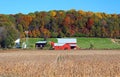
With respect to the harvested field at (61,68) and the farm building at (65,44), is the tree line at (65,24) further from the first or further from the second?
the harvested field at (61,68)

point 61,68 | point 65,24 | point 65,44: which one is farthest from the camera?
point 65,24

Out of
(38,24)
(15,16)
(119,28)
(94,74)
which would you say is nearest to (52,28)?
(38,24)

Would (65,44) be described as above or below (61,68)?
below

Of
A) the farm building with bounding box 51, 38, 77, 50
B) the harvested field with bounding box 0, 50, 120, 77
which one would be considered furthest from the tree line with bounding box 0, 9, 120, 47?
the harvested field with bounding box 0, 50, 120, 77

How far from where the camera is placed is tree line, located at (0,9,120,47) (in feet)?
447

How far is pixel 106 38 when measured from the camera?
441ft

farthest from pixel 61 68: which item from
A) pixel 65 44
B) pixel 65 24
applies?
pixel 65 24

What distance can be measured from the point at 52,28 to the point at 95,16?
791 inches

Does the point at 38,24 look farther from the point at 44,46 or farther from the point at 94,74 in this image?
the point at 94,74

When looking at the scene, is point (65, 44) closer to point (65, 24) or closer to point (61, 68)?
point (65, 24)

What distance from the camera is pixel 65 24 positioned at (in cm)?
14262

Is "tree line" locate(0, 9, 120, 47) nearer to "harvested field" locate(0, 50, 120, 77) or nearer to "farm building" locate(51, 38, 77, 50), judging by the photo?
"farm building" locate(51, 38, 77, 50)

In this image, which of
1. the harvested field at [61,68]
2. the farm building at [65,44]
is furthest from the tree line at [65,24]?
the harvested field at [61,68]

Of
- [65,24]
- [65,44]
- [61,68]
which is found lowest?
[65,44]
